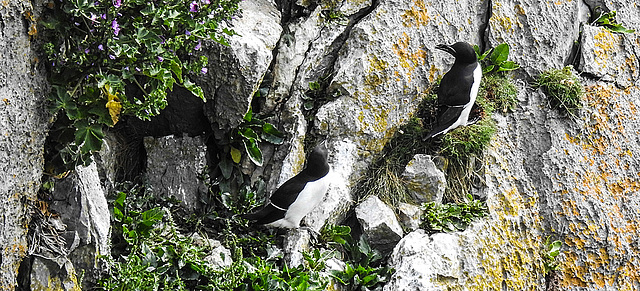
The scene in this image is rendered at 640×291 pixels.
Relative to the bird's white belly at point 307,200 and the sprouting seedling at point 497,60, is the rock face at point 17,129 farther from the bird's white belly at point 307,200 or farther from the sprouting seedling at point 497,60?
the sprouting seedling at point 497,60

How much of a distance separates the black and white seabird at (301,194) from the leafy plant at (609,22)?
4.03 metres

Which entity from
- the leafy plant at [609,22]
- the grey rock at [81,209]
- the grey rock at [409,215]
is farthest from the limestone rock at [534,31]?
the grey rock at [81,209]

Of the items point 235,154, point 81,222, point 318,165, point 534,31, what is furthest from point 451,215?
point 81,222

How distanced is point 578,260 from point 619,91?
1.96 meters

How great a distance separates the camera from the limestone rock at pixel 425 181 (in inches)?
210

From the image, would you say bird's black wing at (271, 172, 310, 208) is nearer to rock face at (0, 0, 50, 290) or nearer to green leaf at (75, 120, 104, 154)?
green leaf at (75, 120, 104, 154)

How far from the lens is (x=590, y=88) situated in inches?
250

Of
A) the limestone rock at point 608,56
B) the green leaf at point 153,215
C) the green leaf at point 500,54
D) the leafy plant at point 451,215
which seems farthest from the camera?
the limestone rock at point 608,56

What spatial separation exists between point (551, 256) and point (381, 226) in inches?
63.5

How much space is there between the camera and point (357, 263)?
16.2 feet

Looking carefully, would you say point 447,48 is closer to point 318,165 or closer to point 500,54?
point 500,54

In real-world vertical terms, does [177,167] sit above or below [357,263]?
above

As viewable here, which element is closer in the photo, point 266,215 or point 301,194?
point 301,194

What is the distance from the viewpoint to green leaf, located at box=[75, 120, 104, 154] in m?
3.54
